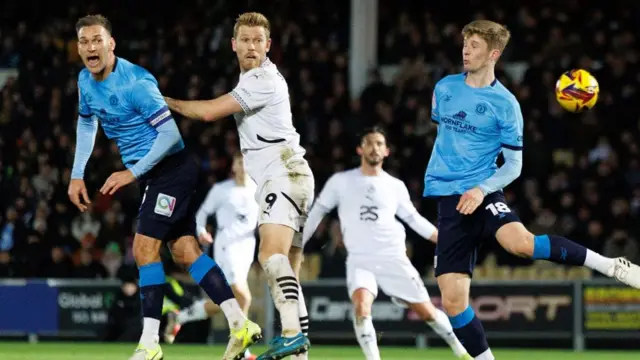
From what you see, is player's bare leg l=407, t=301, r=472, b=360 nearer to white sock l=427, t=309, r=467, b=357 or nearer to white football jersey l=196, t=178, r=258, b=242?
white sock l=427, t=309, r=467, b=357

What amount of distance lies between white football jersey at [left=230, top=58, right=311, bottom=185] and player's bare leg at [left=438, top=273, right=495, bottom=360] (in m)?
1.21

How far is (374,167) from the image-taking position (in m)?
12.2

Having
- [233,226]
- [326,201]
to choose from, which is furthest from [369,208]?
[233,226]

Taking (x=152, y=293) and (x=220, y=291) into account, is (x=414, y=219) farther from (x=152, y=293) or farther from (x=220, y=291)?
(x=152, y=293)

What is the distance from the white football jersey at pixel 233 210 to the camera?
557 inches

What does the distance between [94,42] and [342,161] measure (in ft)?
34.1

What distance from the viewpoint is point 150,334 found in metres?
8.94

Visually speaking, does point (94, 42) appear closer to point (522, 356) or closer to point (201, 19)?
point (522, 356)

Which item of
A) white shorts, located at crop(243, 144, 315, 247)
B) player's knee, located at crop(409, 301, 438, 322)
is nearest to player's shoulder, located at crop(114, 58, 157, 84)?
white shorts, located at crop(243, 144, 315, 247)

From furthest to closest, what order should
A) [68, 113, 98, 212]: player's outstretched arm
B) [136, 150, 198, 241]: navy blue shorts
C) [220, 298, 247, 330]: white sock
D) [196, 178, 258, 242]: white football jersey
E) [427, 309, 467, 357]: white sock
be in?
[196, 178, 258, 242]: white football jersey < [427, 309, 467, 357]: white sock < [68, 113, 98, 212]: player's outstretched arm < [136, 150, 198, 241]: navy blue shorts < [220, 298, 247, 330]: white sock

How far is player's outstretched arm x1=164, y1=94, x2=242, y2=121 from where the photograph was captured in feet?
26.8

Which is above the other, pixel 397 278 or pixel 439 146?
pixel 439 146

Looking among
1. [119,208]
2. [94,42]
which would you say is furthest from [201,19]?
[94,42]

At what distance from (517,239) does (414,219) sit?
379cm
